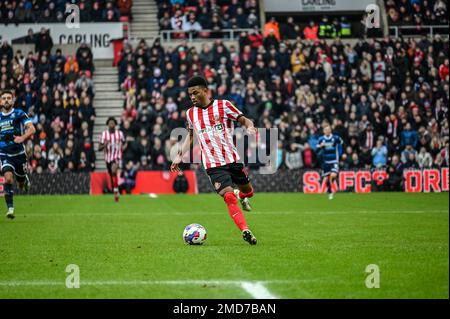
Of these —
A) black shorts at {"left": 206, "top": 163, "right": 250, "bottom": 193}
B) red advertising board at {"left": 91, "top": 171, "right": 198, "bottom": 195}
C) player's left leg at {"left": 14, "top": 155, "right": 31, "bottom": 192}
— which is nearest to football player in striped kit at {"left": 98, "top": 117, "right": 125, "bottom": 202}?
red advertising board at {"left": 91, "top": 171, "right": 198, "bottom": 195}

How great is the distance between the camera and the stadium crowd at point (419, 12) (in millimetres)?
38469

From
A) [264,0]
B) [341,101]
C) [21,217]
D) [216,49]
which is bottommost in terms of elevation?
[21,217]

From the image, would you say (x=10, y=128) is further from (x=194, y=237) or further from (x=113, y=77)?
(x=113, y=77)

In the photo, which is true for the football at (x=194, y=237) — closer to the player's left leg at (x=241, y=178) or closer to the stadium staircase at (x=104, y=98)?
the player's left leg at (x=241, y=178)

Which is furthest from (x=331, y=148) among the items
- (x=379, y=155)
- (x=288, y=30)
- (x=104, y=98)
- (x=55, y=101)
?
(x=288, y=30)

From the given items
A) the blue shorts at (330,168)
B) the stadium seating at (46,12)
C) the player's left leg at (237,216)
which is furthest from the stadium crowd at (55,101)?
the player's left leg at (237,216)

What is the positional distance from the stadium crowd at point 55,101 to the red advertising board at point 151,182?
98 centimetres

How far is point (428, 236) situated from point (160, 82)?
70.5 feet

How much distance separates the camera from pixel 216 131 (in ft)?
39.8

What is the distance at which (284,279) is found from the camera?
27.2 ft

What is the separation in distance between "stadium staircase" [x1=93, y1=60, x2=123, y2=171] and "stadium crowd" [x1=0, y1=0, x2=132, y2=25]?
2.13m

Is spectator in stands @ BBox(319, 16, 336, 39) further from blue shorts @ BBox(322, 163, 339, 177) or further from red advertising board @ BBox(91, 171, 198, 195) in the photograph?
blue shorts @ BBox(322, 163, 339, 177)

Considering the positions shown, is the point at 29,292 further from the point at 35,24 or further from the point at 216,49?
the point at 35,24
